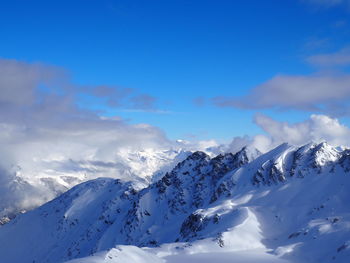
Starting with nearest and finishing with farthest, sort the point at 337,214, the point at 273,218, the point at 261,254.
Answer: the point at 261,254 < the point at 337,214 < the point at 273,218

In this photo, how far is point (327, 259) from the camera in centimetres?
14000

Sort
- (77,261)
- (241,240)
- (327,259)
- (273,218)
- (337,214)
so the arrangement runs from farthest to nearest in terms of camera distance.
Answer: (273,218)
(337,214)
(241,240)
(327,259)
(77,261)

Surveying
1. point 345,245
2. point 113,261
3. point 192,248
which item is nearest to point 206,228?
point 192,248

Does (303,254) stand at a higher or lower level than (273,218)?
lower

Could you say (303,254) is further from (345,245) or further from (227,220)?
(227,220)

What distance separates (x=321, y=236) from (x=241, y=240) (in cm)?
2838

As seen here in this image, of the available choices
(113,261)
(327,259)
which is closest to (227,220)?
(327,259)

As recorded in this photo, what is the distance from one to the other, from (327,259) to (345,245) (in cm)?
754

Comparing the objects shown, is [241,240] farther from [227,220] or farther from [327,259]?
[327,259]

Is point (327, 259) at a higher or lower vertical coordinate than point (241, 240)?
lower

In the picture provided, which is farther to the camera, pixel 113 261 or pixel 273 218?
pixel 273 218

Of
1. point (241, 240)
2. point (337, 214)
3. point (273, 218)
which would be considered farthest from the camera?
point (273, 218)

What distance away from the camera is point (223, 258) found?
144 meters

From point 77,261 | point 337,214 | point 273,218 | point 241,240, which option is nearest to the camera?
point 77,261
